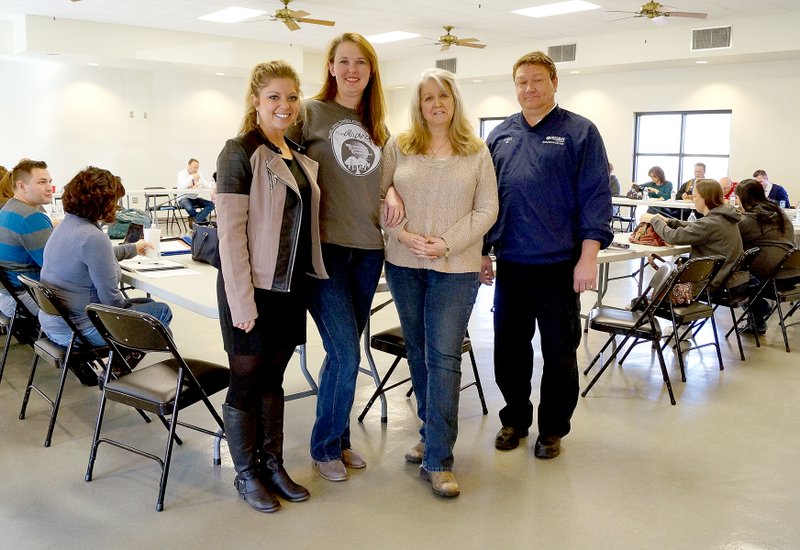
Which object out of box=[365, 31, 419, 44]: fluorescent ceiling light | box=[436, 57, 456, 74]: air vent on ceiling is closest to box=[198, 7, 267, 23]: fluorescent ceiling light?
box=[365, 31, 419, 44]: fluorescent ceiling light

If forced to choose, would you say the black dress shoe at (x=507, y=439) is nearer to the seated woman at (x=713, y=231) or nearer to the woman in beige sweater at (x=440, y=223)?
the woman in beige sweater at (x=440, y=223)

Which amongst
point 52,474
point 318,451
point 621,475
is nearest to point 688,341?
point 621,475

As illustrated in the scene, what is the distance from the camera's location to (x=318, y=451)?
9.29ft

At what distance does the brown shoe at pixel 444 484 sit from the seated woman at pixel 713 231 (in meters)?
2.79

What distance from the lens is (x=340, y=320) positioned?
2611mm

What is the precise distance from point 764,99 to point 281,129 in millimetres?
10784

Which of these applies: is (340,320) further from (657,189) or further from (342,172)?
(657,189)

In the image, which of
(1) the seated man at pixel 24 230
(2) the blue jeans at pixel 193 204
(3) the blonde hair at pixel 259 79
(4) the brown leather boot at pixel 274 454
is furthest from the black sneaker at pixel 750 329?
(2) the blue jeans at pixel 193 204

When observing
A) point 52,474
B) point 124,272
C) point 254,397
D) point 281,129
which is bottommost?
point 52,474

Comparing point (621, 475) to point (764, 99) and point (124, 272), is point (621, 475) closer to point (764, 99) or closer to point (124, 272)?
point (124, 272)

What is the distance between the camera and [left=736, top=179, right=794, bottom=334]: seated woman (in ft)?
16.8

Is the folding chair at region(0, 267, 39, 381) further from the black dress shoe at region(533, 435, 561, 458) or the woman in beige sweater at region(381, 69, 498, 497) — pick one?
the black dress shoe at region(533, 435, 561, 458)

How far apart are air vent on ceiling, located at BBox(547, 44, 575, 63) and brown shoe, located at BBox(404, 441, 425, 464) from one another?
10530 mm

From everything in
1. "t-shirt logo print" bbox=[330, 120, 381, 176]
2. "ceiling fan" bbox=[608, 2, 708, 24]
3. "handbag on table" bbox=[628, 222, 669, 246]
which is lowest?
"handbag on table" bbox=[628, 222, 669, 246]
